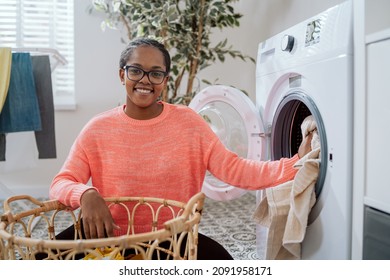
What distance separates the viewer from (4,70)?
1.66m

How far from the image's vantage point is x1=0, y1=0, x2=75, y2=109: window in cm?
252

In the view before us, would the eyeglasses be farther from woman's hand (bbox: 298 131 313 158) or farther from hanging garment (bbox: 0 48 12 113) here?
hanging garment (bbox: 0 48 12 113)

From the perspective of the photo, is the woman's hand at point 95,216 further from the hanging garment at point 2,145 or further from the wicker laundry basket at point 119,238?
the hanging garment at point 2,145

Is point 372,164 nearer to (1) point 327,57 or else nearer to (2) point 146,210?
(1) point 327,57

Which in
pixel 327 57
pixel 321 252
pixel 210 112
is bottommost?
pixel 321 252

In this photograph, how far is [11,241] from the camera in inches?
24.8

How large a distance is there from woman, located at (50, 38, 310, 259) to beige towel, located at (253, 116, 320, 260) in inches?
1.6

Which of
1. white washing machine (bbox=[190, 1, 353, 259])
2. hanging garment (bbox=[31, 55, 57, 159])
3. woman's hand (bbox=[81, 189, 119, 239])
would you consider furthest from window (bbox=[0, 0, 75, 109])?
woman's hand (bbox=[81, 189, 119, 239])

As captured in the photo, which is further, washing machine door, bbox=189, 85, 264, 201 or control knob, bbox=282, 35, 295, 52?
washing machine door, bbox=189, 85, 264, 201

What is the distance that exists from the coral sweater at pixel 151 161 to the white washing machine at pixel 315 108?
0.42ft

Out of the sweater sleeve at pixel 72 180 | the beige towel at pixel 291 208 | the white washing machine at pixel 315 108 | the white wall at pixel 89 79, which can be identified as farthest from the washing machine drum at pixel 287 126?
the white wall at pixel 89 79

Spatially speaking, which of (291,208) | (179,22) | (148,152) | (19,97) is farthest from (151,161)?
(179,22)
